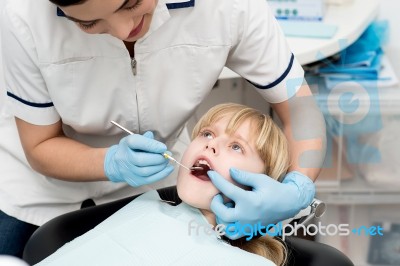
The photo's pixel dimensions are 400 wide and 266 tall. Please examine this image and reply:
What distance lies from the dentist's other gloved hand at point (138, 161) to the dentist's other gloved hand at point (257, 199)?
0.43 ft

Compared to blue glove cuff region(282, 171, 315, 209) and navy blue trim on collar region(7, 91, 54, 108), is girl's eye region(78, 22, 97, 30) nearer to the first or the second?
navy blue trim on collar region(7, 91, 54, 108)

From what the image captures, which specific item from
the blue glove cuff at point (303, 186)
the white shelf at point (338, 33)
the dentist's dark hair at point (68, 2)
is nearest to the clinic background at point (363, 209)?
the white shelf at point (338, 33)

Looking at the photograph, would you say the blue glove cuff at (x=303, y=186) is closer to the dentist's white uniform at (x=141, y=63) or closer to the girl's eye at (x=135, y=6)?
the dentist's white uniform at (x=141, y=63)

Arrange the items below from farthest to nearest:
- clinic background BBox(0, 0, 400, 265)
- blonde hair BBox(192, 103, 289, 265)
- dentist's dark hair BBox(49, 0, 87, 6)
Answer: clinic background BBox(0, 0, 400, 265), blonde hair BBox(192, 103, 289, 265), dentist's dark hair BBox(49, 0, 87, 6)

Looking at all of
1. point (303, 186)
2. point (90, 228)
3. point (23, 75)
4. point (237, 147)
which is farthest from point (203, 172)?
point (23, 75)

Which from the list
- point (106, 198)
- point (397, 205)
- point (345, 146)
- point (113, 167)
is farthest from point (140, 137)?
point (397, 205)

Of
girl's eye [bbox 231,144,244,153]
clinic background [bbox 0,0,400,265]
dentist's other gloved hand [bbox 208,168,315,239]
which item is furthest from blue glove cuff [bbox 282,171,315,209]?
clinic background [bbox 0,0,400,265]

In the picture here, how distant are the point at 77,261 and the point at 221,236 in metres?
0.32

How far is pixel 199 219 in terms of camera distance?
4.53 feet

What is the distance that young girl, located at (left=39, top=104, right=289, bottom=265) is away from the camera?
127cm

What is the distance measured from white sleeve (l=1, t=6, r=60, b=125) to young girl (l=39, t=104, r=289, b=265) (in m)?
0.31

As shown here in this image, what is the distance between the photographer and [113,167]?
139 cm

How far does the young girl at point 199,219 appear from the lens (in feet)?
4.16

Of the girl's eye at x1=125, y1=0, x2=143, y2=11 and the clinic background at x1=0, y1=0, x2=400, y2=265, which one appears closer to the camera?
the girl's eye at x1=125, y1=0, x2=143, y2=11
